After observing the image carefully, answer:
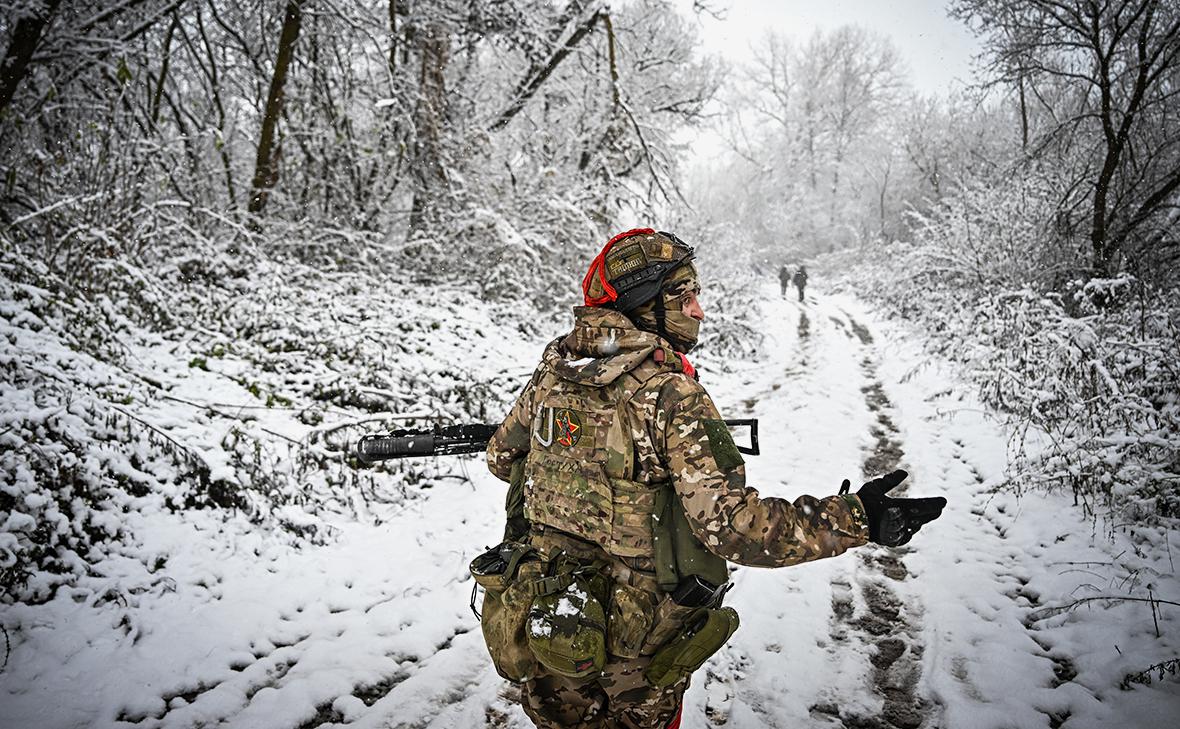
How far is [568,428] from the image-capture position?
184cm

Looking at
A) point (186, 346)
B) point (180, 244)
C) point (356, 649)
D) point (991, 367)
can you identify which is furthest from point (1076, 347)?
point (180, 244)

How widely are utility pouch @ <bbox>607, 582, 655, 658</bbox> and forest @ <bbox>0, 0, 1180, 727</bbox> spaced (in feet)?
Answer: 6.24

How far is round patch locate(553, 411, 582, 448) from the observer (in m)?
1.82

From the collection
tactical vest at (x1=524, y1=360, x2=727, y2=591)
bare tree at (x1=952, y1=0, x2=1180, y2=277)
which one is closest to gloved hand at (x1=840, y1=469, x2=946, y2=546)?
tactical vest at (x1=524, y1=360, x2=727, y2=591)

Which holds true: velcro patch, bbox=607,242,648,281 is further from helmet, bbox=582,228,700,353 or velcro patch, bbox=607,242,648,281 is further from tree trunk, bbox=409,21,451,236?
tree trunk, bbox=409,21,451,236

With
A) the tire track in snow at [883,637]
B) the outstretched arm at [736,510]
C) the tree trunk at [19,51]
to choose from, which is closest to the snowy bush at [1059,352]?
the tire track in snow at [883,637]

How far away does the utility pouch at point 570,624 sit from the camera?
1.60m

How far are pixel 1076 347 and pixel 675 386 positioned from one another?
6.78m

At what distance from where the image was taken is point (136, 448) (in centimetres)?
395

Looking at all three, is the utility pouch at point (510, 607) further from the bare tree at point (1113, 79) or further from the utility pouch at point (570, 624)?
the bare tree at point (1113, 79)

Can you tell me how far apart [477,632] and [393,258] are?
7483mm

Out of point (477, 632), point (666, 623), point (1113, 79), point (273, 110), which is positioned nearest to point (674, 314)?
point (666, 623)

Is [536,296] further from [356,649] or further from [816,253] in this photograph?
[816,253]

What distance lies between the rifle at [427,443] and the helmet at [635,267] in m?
0.98
